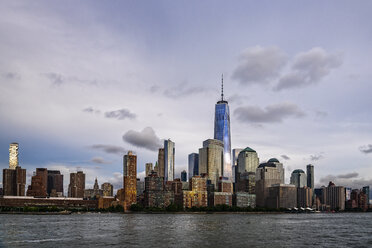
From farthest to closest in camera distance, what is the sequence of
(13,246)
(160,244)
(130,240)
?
(130,240) < (160,244) < (13,246)

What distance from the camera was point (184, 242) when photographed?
367 ft

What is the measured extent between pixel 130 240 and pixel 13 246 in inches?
1176

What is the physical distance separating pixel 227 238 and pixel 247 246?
2006 centimetres

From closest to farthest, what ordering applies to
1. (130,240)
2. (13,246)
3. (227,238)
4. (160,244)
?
1. (13,246)
2. (160,244)
3. (130,240)
4. (227,238)

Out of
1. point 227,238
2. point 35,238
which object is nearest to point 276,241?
point 227,238

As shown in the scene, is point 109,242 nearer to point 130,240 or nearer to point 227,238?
point 130,240

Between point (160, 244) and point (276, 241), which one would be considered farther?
point (276, 241)

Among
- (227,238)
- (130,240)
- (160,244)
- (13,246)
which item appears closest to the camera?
(13,246)

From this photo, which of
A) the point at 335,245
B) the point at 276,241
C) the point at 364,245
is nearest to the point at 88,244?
the point at 276,241

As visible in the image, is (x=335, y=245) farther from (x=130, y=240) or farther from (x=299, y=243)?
(x=130, y=240)

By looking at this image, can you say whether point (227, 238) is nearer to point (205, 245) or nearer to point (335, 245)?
point (205, 245)

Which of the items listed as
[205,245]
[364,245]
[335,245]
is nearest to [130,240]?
[205,245]

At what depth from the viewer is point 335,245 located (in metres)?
109

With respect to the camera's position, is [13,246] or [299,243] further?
[299,243]
